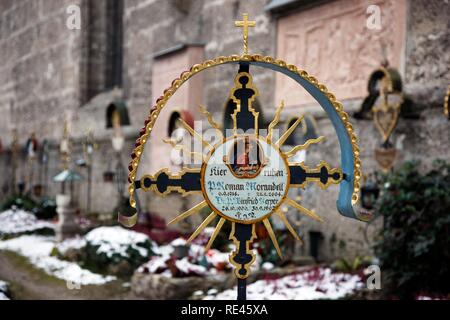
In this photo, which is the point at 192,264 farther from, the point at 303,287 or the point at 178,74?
the point at 178,74

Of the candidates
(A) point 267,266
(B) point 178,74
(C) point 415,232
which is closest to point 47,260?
(A) point 267,266

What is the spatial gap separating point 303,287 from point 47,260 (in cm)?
389

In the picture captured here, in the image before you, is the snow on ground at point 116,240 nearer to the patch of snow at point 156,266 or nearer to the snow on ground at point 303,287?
the patch of snow at point 156,266

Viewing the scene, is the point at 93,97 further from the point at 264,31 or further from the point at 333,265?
the point at 333,265

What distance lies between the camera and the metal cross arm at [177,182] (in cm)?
321

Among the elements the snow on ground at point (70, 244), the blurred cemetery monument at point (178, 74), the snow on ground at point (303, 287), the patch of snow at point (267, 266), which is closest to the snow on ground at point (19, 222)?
the blurred cemetery monument at point (178, 74)

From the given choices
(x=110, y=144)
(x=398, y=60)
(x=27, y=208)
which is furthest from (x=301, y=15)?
(x=27, y=208)

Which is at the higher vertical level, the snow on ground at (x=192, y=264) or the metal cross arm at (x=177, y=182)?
the metal cross arm at (x=177, y=182)

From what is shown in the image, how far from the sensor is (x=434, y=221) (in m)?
5.64

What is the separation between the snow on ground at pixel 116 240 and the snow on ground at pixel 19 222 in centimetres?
319

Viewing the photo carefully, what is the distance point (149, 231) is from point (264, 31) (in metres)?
3.46

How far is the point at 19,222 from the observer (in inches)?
486

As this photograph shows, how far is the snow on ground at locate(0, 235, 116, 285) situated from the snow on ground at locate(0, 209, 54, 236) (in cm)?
67

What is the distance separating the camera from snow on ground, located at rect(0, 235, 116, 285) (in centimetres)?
765
